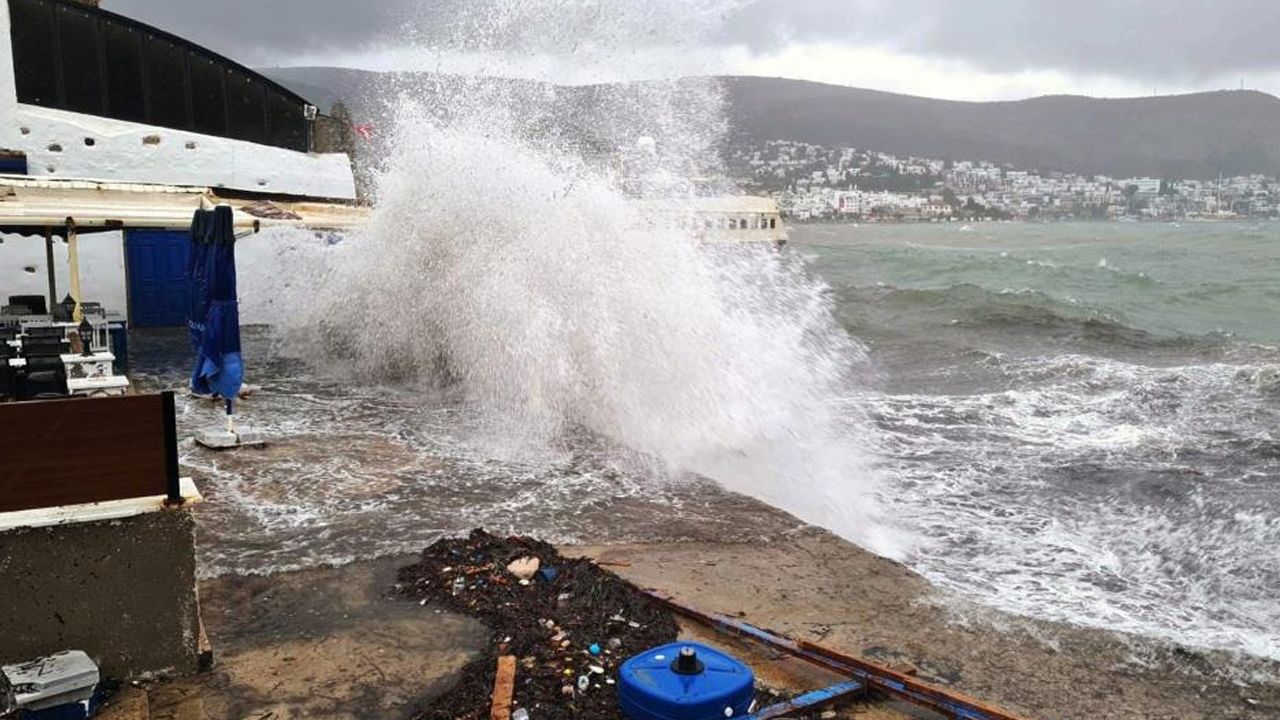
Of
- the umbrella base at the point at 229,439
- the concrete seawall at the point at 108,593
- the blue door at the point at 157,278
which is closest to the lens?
the concrete seawall at the point at 108,593

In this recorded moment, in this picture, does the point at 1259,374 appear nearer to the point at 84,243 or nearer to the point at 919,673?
the point at 919,673

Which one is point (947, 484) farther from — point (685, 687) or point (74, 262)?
point (74, 262)

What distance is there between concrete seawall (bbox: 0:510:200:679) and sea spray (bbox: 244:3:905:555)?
15.8 ft

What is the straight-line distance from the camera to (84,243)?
1582 centimetres

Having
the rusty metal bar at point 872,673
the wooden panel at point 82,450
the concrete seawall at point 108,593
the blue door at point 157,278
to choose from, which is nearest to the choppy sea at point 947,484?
the blue door at point 157,278

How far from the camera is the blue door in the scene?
1656 centimetres

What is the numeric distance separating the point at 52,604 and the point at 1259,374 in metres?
18.3

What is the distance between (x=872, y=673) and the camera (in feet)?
14.3

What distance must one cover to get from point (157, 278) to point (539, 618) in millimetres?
14903

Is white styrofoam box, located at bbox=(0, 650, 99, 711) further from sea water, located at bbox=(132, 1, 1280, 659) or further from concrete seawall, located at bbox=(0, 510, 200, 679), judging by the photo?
sea water, located at bbox=(132, 1, 1280, 659)

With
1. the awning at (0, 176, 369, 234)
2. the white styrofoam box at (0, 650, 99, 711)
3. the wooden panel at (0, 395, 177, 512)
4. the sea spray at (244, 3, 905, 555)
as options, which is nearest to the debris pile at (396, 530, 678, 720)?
the white styrofoam box at (0, 650, 99, 711)

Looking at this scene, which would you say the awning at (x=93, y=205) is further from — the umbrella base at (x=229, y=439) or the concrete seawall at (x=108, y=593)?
the concrete seawall at (x=108, y=593)

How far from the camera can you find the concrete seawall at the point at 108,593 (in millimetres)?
3727

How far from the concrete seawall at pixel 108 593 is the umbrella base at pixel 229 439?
4427mm
